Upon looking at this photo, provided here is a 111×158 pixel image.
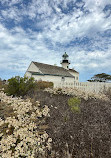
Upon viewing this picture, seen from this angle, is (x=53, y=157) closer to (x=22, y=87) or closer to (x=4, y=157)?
(x=4, y=157)

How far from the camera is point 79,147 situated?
1.95 meters

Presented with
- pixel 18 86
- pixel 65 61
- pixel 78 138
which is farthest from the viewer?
pixel 65 61

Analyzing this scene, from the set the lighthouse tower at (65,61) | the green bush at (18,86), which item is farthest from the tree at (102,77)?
the green bush at (18,86)

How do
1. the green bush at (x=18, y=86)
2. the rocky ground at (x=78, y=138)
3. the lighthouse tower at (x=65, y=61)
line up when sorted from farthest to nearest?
the lighthouse tower at (x=65, y=61) → the green bush at (x=18, y=86) → the rocky ground at (x=78, y=138)

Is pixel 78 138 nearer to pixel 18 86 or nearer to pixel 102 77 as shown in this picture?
pixel 18 86

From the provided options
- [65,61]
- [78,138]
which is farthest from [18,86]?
[65,61]

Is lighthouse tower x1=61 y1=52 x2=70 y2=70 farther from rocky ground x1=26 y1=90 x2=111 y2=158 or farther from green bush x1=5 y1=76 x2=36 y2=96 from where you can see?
rocky ground x1=26 y1=90 x2=111 y2=158

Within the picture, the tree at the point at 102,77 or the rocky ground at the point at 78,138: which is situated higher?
the tree at the point at 102,77

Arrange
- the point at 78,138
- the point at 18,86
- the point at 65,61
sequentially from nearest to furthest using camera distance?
the point at 78,138 → the point at 18,86 → the point at 65,61

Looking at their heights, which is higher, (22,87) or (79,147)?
(22,87)

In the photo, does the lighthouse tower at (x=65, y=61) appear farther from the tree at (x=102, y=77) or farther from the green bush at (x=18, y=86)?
the green bush at (x=18, y=86)

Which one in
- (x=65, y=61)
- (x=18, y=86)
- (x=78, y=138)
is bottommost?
(x=78, y=138)

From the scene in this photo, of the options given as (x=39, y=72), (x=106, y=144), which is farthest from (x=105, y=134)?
(x=39, y=72)

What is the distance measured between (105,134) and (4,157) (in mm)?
1939
